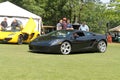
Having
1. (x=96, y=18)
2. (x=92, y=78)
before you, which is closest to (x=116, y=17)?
(x=96, y=18)

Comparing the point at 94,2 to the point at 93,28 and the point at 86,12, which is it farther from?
the point at 93,28

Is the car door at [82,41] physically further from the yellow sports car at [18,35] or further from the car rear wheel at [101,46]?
the yellow sports car at [18,35]

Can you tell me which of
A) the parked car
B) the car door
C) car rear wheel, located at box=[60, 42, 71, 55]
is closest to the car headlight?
the parked car

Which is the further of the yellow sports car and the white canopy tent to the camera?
the white canopy tent

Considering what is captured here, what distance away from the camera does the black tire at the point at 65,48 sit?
1580 centimetres

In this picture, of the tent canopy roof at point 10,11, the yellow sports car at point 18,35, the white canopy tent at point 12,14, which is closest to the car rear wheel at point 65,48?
the yellow sports car at point 18,35

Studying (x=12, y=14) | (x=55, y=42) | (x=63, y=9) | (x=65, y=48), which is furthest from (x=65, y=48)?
(x=63, y=9)

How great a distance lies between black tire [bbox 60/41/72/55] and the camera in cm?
1580

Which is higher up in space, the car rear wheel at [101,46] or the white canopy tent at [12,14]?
the white canopy tent at [12,14]

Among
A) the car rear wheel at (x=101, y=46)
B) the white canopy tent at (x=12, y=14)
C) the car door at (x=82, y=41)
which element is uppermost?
the white canopy tent at (x=12, y=14)

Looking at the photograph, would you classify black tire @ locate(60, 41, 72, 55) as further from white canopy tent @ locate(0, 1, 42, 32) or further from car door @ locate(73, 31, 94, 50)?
white canopy tent @ locate(0, 1, 42, 32)

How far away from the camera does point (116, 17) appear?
169 ft

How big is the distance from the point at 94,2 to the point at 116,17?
1322 centimetres

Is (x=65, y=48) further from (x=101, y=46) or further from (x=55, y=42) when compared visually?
(x=101, y=46)
